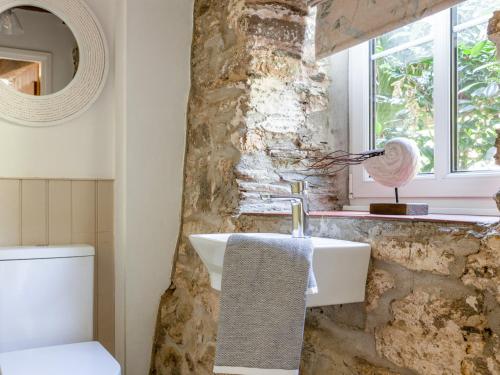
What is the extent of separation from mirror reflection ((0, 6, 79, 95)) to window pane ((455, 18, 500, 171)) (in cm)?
170

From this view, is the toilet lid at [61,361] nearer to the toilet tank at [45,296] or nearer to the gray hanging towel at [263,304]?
the toilet tank at [45,296]

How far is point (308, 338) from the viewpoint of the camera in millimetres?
1513

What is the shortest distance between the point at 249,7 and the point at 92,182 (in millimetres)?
1142

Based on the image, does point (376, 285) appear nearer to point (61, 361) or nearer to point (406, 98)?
point (406, 98)

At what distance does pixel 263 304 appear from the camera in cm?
121

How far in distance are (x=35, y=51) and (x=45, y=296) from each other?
111 cm

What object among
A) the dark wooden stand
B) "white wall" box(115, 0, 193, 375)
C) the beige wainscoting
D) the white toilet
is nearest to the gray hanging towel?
the dark wooden stand

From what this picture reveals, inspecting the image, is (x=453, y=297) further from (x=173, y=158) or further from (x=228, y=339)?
(x=173, y=158)

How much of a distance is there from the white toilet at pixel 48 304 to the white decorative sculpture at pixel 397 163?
122 cm

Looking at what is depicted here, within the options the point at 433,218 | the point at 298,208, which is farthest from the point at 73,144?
the point at 433,218

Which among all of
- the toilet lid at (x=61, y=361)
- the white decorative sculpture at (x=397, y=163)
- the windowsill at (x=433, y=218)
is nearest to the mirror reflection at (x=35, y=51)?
the toilet lid at (x=61, y=361)

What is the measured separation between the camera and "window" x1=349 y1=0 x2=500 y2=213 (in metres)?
1.42

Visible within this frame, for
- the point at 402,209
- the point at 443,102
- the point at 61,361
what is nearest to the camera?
the point at 402,209

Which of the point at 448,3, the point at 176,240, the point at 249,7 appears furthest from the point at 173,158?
the point at 448,3
